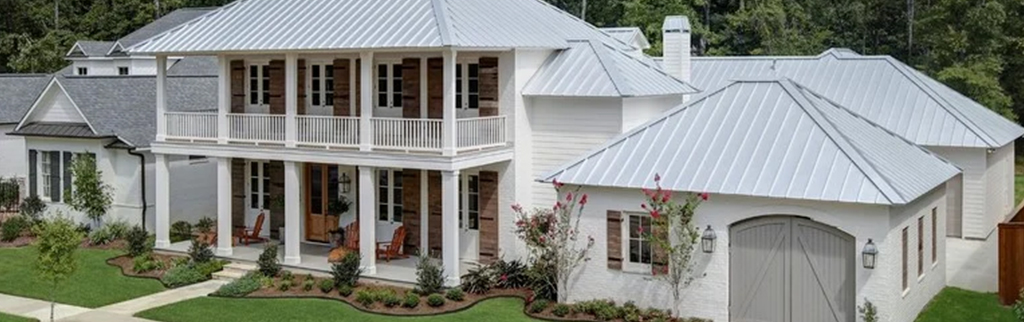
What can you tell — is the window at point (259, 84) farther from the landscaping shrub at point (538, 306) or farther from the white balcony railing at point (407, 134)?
the landscaping shrub at point (538, 306)

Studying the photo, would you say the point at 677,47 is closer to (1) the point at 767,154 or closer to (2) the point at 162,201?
(1) the point at 767,154

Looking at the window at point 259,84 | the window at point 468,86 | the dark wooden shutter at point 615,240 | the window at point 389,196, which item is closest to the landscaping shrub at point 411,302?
the dark wooden shutter at point 615,240

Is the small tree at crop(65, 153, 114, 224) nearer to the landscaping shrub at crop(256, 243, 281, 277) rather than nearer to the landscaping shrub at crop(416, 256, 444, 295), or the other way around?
the landscaping shrub at crop(256, 243, 281, 277)

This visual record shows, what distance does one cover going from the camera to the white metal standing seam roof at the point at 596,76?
22.1 meters

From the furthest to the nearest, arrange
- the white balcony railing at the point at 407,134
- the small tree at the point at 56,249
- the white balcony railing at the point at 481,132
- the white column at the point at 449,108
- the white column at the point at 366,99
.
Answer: the white column at the point at 366,99 < the white balcony railing at the point at 481,132 < the white balcony railing at the point at 407,134 < the white column at the point at 449,108 < the small tree at the point at 56,249

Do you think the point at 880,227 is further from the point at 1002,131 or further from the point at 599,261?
the point at 1002,131

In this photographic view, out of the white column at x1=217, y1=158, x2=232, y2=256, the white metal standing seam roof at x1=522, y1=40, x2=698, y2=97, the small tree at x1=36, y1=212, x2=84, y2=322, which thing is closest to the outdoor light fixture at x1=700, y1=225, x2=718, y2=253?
the white metal standing seam roof at x1=522, y1=40, x2=698, y2=97


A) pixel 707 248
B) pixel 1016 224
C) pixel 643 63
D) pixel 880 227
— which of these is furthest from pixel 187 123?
pixel 1016 224

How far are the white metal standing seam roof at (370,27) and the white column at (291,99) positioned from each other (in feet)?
1.79

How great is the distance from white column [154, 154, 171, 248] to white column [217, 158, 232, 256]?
1.77 meters

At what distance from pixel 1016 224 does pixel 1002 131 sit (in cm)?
928

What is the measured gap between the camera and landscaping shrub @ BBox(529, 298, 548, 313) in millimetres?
19062

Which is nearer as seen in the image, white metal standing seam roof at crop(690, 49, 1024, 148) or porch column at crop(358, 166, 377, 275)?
porch column at crop(358, 166, 377, 275)

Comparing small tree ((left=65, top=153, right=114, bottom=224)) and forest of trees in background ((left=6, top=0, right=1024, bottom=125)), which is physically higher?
forest of trees in background ((left=6, top=0, right=1024, bottom=125))
